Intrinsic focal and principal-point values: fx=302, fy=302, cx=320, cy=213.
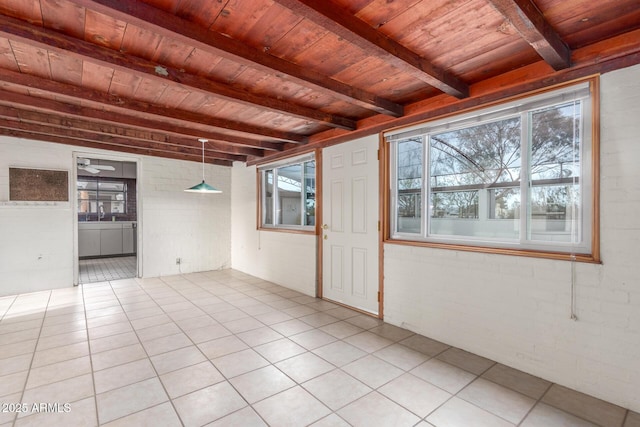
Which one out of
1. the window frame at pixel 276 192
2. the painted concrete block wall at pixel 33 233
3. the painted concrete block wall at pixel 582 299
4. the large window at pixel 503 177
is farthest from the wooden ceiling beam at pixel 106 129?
the painted concrete block wall at pixel 582 299

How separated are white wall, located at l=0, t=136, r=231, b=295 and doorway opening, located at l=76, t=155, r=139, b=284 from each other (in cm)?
175

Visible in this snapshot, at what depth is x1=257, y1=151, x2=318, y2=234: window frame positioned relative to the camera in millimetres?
4593

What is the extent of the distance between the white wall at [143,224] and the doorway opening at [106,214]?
1.75 meters

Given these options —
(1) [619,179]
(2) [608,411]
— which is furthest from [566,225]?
(2) [608,411]

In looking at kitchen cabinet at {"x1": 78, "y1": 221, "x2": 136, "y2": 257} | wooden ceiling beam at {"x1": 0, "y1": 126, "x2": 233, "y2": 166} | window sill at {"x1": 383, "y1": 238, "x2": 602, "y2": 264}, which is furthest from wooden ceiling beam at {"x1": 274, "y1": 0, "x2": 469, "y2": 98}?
kitchen cabinet at {"x1": 78, "y1": 221, "x2": 136, "y2": 257}

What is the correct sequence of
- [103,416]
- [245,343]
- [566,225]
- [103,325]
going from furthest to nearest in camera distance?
[103,325], [245,343], [566,225], [103,416]

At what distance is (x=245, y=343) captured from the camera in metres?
2.96

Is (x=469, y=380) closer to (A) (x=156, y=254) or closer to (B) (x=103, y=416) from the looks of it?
(B) (x=103, y=416)

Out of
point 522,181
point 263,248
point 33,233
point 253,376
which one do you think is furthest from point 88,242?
point 522,181

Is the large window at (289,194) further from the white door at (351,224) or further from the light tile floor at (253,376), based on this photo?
the light tile floor at (253,376)

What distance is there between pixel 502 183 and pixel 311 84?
1884 mm

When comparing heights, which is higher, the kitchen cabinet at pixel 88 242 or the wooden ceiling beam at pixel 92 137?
the wooden ceiling beam at pixel 92 137

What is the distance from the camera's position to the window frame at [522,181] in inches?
83.0

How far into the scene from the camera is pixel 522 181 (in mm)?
2510
